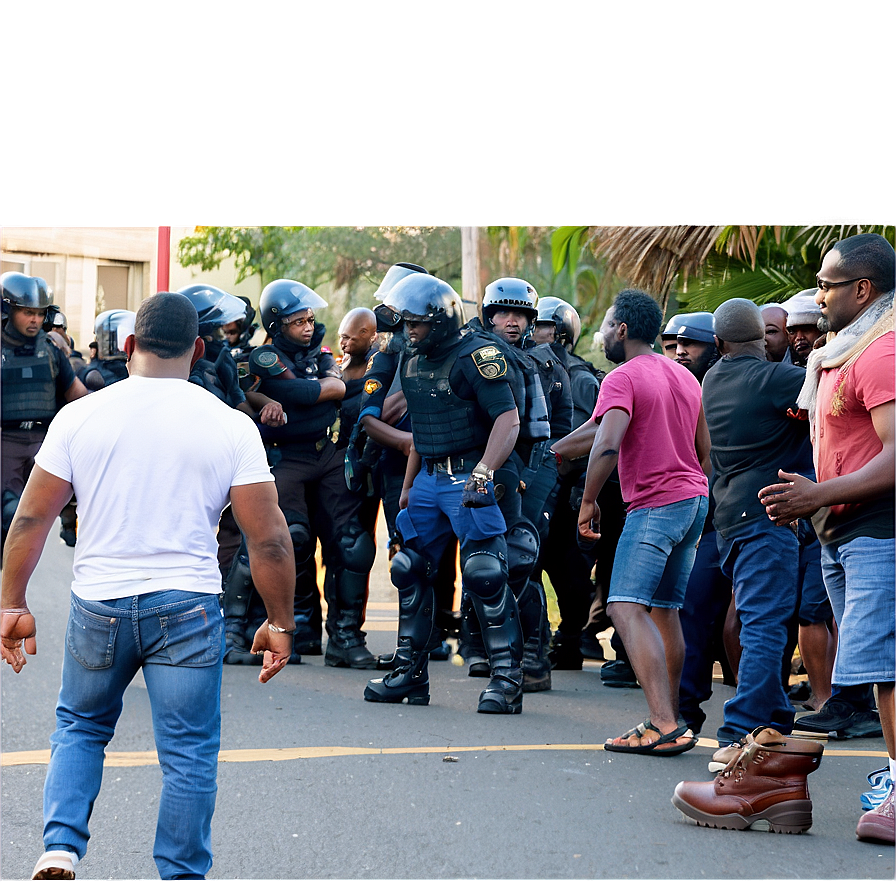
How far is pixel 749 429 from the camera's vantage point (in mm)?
4840

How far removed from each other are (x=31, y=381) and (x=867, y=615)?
563cm

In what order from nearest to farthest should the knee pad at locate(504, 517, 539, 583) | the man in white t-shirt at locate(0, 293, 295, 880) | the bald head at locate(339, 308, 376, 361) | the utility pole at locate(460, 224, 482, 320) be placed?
the man in white t-shirt at locate(0, 293, 295, 880), the knee pad at locate(504, 517, 539, 583), the bald head at locate(339, 308, 376, 361), the utility pole at locate(460, 224, 482, 320)

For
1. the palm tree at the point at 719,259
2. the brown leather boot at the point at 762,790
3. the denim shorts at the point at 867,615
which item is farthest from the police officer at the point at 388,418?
the denim shorts at the point at 867,615

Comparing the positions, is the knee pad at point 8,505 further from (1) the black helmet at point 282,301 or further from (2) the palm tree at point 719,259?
(2) the palm tree at point 719,259

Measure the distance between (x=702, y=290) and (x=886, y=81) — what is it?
19.9 feet

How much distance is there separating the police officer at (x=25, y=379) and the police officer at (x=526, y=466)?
2749mm

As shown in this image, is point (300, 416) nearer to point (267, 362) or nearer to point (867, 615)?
point (267, 362)

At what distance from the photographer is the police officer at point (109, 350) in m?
7.83

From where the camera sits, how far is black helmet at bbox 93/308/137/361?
25.6ft

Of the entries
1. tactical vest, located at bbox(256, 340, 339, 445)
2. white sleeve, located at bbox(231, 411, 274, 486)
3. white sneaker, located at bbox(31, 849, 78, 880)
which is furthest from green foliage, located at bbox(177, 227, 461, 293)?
white sneaker, located at bbox(31, 849, 78, 880)

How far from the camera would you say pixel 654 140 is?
3.99 metres

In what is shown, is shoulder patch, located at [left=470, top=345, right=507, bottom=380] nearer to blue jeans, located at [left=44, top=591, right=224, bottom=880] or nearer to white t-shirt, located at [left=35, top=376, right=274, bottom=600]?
white t-shirt, located at [left=35, top=376, right=274, bottom=600]

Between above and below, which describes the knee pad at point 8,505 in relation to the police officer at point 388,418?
below

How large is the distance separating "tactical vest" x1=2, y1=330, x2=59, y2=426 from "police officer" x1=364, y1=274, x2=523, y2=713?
9.14 feet
